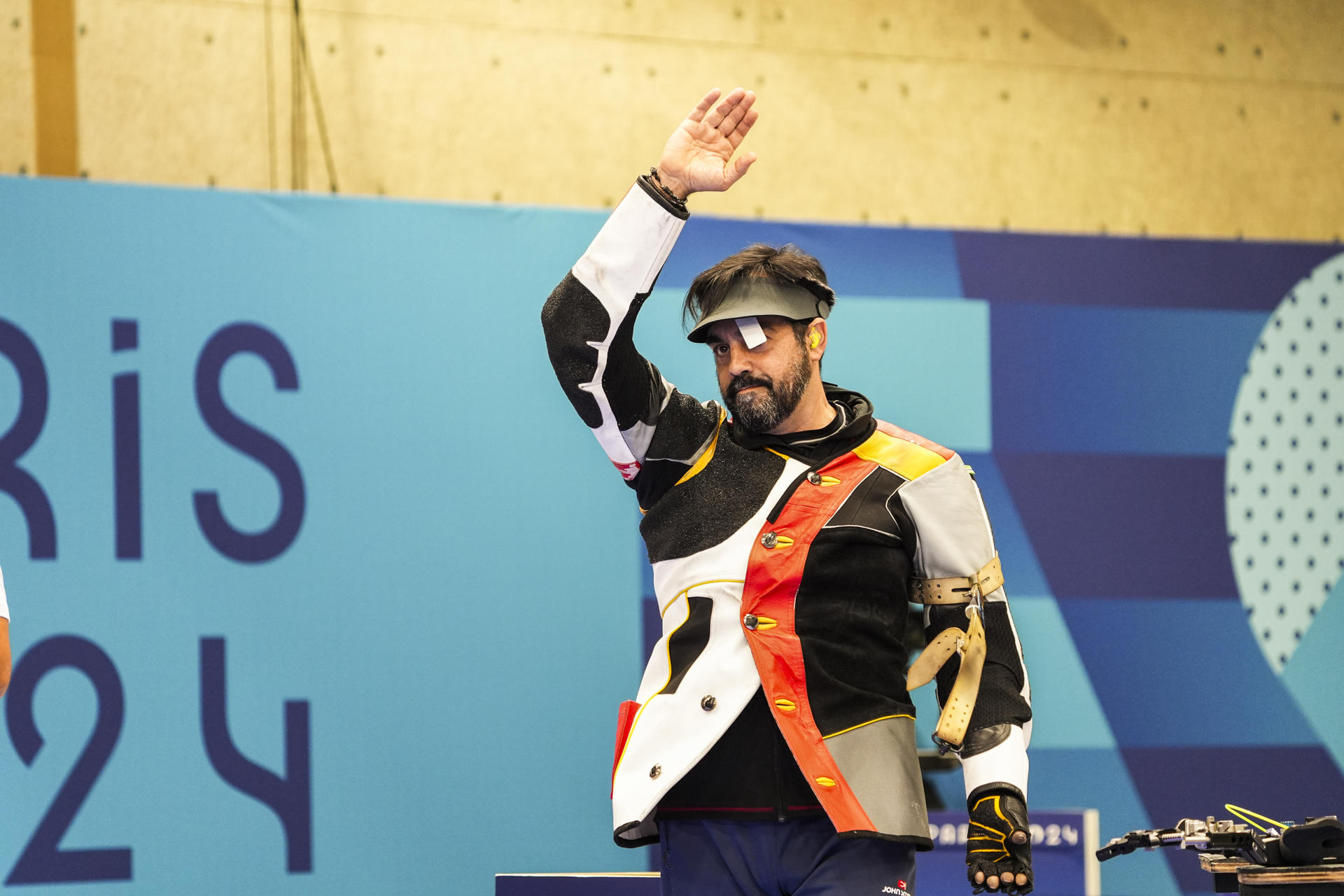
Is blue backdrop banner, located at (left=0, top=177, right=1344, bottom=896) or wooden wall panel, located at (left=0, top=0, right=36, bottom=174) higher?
wooden wall panel, located at (left=0, top=0, right=36, bottom=174)

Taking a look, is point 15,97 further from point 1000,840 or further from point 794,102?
point 1000,840

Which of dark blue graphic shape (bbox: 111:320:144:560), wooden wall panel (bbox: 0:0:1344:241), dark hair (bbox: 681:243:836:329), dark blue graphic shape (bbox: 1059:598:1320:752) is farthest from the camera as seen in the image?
dark blue graphic shape (bbox: 1059:598:1320:752)

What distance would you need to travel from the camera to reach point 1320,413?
452 centimetres

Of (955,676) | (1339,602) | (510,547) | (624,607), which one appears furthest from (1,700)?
(1339,602)

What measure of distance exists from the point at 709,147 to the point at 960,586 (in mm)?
848

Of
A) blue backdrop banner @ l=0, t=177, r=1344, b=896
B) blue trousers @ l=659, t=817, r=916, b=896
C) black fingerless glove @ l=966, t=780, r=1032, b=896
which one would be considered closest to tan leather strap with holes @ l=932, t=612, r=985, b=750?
black fingerless glove @ l=966, t=780, r=1032, b=896

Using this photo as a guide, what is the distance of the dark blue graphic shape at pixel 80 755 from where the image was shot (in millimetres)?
3492

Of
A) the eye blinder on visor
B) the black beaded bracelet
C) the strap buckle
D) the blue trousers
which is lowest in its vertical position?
the blue trousers

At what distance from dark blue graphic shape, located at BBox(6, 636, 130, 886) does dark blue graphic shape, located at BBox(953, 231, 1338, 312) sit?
2.77m

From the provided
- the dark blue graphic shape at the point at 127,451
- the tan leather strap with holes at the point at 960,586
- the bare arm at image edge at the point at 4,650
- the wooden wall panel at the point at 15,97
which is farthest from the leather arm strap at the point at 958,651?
the wooden wall panel at the point at 15,97

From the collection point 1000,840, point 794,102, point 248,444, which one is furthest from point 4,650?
point 794,102

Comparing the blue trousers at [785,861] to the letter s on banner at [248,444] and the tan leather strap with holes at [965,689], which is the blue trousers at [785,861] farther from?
the letter s on banner at [248,444]

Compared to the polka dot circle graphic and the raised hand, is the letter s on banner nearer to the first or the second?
the raised hand

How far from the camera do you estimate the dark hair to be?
2.33 meters
